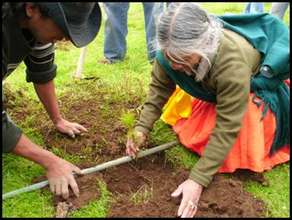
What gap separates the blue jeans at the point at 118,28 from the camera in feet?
16.4

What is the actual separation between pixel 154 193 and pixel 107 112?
119cm

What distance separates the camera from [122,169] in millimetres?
3014

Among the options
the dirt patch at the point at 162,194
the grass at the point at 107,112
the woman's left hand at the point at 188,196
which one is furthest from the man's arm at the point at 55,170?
the woman's left hand at the point at 188,196

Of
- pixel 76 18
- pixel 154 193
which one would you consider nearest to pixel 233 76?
pixel 154 193

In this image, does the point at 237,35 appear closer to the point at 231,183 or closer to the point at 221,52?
the point at 221,52

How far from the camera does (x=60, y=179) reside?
268cm

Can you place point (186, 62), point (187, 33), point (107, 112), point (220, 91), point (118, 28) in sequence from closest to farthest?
1. point (187, 33)
2. point (186, 62)
3. point (220, 91)
4. point (107, 112)
5. point (118, 28)

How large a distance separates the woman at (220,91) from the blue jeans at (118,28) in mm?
1655

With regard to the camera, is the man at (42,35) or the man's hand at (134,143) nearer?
the man at (42,35)

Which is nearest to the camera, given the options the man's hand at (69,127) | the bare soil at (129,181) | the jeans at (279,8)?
the bare soil at (129,181)

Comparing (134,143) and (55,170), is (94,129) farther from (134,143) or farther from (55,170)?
(55,170)

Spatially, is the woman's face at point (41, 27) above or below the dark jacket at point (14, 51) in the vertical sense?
above

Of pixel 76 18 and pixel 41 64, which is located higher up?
pixel 76 18

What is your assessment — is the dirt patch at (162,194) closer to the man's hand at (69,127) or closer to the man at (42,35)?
the man at (42,35)
